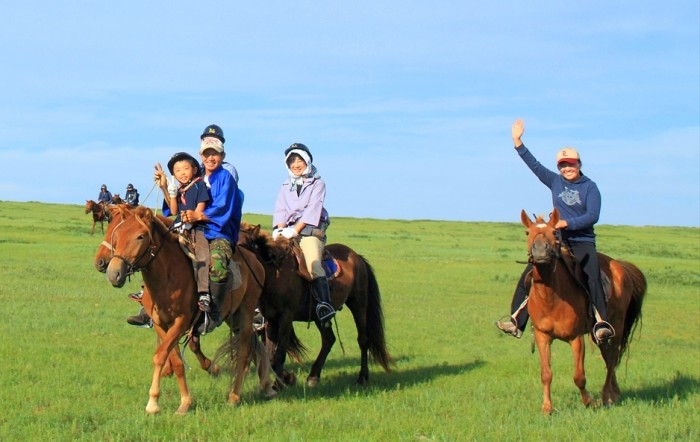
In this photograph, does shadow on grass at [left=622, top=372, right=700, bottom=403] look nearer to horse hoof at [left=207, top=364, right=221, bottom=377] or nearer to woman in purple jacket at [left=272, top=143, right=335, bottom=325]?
woman in purple jacket at [left=272, top=143, right=335, bottom=325]

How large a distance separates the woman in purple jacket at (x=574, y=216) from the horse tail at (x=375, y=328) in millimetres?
2251

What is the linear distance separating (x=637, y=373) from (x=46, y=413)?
757cm

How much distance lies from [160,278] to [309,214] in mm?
2689

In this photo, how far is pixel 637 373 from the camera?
37.7 ft

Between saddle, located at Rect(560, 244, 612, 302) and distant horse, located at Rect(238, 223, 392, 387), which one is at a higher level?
saddle, located at Rect(560, 244, 612, 302)

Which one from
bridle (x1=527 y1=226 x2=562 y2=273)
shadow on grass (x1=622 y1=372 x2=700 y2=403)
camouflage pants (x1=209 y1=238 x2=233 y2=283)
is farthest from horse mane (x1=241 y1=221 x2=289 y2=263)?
shadow on grass (x1=622 y1=372 x2=700 y2=403)

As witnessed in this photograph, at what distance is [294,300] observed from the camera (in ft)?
Answer: 32.8

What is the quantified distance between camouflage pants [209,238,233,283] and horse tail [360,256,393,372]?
3444 millimetres

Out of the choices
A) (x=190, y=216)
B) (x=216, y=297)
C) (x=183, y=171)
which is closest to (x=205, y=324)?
(x=216, y=297)

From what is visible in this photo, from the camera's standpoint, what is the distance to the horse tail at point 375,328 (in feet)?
36.8

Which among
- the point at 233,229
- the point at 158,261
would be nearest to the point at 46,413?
the point at 158,261

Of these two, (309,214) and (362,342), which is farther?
(362,342)

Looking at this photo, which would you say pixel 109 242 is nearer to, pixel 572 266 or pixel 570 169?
pixel 572 266

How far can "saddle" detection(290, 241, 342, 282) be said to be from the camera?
1008 cm
